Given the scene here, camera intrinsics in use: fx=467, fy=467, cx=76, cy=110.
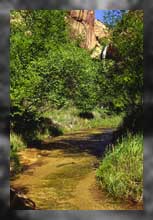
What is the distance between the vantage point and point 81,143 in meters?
5.66

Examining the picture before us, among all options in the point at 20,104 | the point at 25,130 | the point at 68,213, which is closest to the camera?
the point at 68,213

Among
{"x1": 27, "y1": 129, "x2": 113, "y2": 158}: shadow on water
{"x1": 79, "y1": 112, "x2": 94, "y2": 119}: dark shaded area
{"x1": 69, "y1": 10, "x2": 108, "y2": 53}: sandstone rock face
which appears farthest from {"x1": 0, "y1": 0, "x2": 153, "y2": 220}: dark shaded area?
{"x1": 79, "y1": 112, "x2": 94, "y2": 119}: dark shaded area

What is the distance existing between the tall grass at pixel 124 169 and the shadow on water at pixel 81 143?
0.14 metres

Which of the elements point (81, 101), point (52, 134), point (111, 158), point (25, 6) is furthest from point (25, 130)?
point (25, 6)

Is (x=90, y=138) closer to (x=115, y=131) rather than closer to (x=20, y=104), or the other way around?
(x=115, y=131)

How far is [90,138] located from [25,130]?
0.80 meters

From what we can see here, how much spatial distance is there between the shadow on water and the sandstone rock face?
3.34 feet

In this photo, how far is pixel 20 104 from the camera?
17.1 ft

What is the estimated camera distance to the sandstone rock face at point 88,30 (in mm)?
5208

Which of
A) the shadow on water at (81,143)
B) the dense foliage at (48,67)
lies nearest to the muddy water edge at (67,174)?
the shadow on water at (81,143)

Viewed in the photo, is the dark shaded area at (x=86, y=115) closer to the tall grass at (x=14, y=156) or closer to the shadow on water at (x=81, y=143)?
the shadow on water at (x=81, y=143)

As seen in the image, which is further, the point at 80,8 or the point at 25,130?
the point at 25,130

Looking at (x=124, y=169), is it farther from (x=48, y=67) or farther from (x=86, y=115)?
(x=48, y=67)

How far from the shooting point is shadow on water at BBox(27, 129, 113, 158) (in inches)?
213
